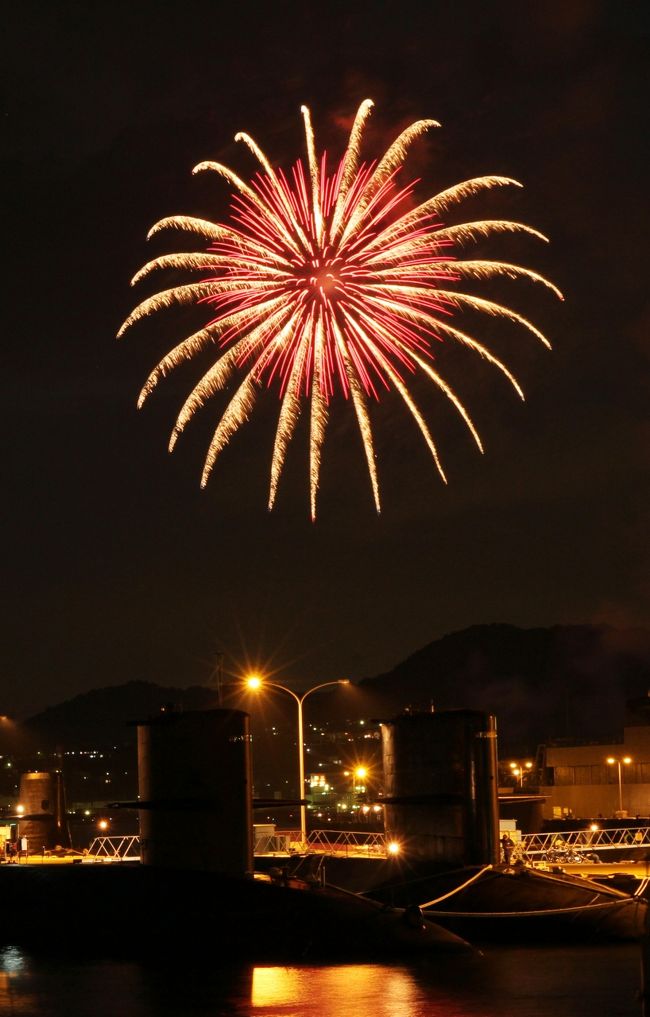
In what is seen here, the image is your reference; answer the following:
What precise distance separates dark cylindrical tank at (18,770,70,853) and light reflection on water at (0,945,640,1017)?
20.5 meters

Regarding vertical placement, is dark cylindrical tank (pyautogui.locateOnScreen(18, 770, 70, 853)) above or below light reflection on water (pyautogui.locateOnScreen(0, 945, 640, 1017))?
above

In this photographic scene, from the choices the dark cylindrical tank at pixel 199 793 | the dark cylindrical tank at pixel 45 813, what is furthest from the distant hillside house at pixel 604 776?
the dark cylindrical tank at pixel 199 793

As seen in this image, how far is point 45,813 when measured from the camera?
194 feet

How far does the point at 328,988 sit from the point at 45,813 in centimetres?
2871

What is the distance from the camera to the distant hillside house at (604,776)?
290 ft

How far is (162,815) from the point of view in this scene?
38.9 meters

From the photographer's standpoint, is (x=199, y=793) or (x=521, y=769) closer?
(x=199, y=793)

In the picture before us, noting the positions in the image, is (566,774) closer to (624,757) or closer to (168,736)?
(624,757)

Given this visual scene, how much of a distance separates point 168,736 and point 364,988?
944 cm

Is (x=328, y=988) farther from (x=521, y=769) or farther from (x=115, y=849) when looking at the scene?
(x=521, y=769)

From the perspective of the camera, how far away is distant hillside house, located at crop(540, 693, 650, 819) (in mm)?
88500

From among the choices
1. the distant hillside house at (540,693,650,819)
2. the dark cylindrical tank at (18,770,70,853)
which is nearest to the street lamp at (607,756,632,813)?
the distant hillside house at (540,693,650,819)

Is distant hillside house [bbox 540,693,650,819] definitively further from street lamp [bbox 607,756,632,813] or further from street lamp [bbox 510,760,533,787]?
street lamp [bbox 510,760,533,787]

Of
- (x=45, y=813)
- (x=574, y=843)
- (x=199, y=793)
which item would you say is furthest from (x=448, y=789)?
(x=574, y=843)
